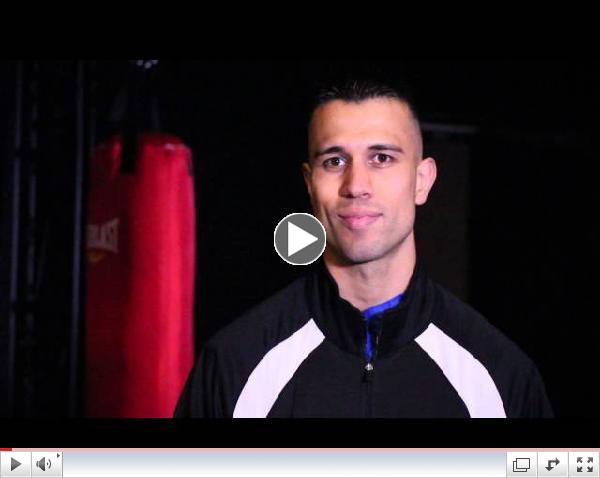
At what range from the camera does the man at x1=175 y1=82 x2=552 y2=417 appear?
3.56ft

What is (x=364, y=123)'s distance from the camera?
3.58ft

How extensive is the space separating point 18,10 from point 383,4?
2.29 ft

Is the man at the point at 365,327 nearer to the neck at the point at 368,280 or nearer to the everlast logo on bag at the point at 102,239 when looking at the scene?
the neck at the point at 368,280

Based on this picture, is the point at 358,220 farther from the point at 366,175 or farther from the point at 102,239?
the point at 102,239

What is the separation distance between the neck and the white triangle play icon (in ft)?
0.13

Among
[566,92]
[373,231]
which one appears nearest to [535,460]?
[373,231]

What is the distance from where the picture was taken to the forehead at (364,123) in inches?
42.9

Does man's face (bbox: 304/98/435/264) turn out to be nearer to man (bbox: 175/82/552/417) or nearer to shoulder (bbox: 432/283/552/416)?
man (bbox: 175/82/552/417)

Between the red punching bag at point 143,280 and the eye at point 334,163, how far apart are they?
286 millimetres

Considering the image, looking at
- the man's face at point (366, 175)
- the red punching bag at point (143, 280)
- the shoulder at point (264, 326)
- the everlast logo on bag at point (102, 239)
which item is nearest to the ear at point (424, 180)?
the man's face at point (366, 175)

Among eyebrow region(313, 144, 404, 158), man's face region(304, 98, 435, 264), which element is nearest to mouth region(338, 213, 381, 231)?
man's face region(304, 98, 435, 264)
